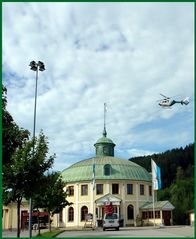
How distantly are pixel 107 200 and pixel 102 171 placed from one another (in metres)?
5.42

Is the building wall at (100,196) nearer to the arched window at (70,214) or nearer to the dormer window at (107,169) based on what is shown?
the arched window at (70,214)

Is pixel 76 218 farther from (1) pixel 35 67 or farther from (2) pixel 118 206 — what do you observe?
(1) pixel 35 67

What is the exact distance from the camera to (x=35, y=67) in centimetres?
3066

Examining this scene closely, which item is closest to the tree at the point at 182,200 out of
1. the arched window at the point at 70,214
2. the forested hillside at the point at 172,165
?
the forested hillside at the point at 172,165

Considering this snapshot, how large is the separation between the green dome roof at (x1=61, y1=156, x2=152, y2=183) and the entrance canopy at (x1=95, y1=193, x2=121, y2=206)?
3.14m

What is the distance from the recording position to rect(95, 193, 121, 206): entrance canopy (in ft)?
209

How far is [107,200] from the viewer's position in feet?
209

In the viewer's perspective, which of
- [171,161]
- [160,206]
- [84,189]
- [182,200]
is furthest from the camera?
[171,161]

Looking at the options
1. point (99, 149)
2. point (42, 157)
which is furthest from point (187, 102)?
point (99, 149)

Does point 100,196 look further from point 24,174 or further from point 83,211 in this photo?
point 24,174

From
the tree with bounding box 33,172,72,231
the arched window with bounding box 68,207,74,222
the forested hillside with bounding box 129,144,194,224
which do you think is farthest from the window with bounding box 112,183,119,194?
the tree with bounding box 33,172,72,231

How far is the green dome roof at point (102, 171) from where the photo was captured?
2611 inches

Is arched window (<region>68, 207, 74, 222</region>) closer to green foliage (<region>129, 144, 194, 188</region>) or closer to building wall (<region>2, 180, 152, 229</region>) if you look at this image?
building wall (<region>2, 180, 152, 229</region>)

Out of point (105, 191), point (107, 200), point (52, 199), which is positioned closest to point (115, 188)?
point (105, 191)
